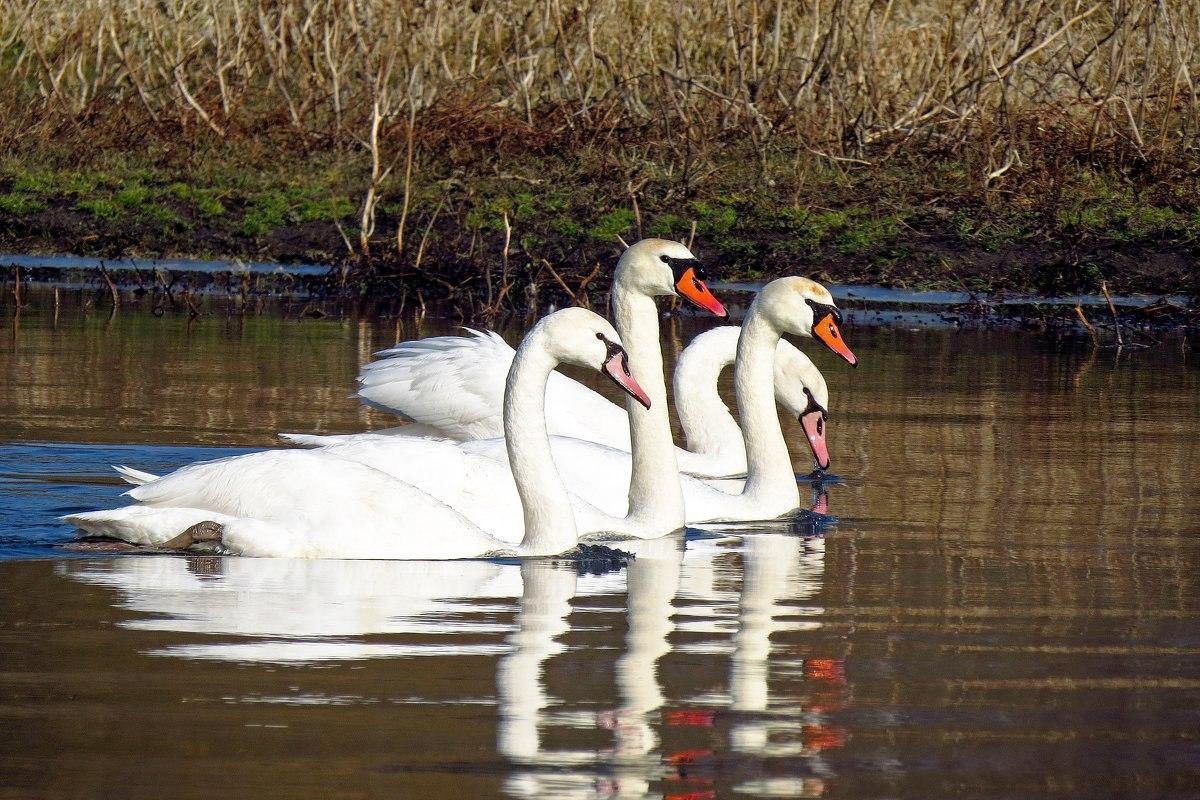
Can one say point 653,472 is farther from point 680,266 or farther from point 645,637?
point 645,637

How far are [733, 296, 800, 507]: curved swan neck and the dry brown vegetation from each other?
838 cm

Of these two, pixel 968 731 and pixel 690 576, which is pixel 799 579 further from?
pixel 968 731

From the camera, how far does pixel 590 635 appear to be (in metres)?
5.73

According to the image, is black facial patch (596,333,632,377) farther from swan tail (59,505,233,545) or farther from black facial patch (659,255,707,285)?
black facial patch (659,255,707,285)

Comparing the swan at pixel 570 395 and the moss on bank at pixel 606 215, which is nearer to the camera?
the swan at pixel 570 395

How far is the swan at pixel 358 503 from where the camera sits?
275 inches

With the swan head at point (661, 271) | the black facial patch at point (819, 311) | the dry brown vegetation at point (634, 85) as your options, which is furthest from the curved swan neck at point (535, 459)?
the dry brown vegetation at point (634, 85)

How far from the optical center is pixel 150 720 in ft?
15.2

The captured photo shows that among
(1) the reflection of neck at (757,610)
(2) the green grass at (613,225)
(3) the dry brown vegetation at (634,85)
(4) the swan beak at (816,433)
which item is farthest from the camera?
(3) the dry brown vegetation at (634,85)

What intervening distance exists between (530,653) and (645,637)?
41 centimetres

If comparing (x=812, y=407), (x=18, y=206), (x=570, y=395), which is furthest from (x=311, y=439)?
(x=18, y=206)

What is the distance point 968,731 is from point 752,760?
0.53m

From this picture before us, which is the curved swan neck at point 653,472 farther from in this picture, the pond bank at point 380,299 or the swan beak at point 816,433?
the pond bank at point 380,299

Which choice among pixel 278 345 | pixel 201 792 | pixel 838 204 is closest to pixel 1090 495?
pixel 201 792
